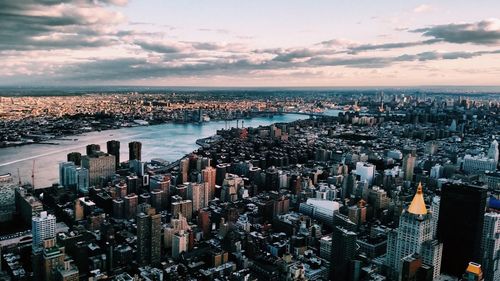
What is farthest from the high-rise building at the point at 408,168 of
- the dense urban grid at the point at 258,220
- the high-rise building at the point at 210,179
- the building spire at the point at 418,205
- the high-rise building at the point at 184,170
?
the high-rise building at the point at 184,170

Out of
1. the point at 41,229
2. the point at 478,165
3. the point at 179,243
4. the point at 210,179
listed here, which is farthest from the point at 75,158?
the point at 478,165

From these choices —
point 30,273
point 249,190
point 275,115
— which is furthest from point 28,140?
point 275,115

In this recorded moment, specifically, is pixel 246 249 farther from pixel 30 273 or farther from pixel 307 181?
pixel 307 181

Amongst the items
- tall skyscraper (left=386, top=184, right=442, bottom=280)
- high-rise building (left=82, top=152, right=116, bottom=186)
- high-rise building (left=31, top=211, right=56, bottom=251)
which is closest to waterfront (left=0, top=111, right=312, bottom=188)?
high-rise building (left=82, top=152, right=116, bottom=186)

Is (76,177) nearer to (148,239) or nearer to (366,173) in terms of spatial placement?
(148,239)

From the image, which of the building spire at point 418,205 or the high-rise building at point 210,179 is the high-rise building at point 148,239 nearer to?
the high-rise building at point 210,179
